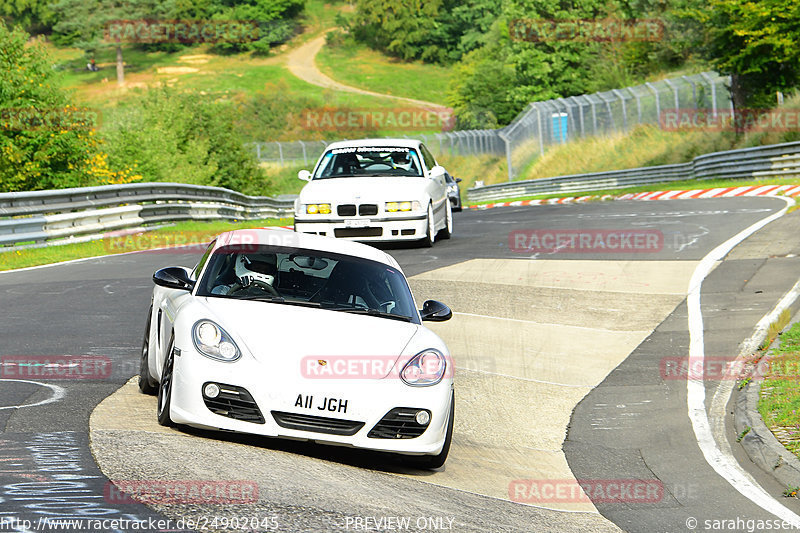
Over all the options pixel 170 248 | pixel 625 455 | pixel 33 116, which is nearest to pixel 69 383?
pixel 625 455

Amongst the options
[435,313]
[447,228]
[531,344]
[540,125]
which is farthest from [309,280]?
[540,125]

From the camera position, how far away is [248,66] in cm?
13450

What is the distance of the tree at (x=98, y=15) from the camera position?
125125 mm


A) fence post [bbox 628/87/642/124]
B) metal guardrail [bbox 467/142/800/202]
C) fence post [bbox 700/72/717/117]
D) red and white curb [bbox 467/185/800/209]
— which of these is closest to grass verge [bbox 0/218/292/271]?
red and white curb [bbox 467/185/800/209]

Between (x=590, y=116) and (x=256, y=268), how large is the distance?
45.0 metres

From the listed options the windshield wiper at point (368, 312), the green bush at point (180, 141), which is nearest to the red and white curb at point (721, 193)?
the green bush at point (180, 141)

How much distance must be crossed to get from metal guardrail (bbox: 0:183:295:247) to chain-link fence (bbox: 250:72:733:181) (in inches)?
839

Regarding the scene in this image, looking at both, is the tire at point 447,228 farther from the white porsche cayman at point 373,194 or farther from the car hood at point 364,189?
the car hood at point 364,189

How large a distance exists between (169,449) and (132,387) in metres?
2.30

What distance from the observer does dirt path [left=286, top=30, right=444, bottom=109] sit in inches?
4818

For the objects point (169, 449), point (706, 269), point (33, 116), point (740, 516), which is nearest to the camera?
point (169, 449)

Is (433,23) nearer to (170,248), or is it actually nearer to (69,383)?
(170,248)

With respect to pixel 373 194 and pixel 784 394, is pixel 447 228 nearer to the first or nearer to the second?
pixel 373 194

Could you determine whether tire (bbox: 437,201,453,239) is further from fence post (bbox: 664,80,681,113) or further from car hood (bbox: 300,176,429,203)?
fence post (bbox: 664,80,681,113)
